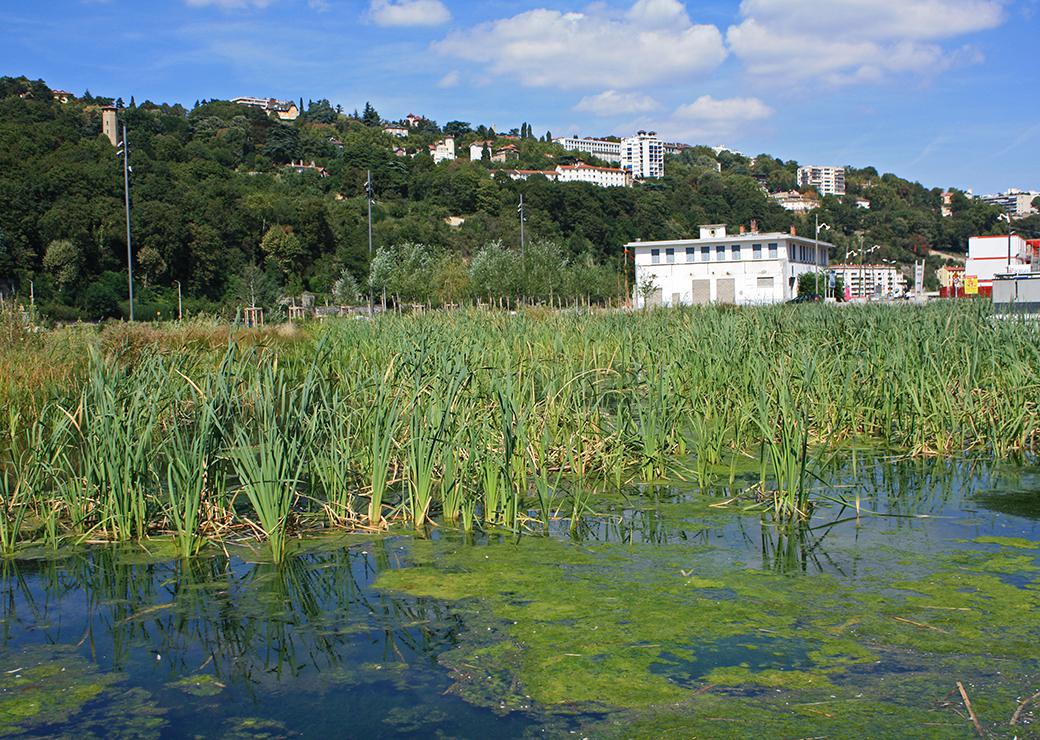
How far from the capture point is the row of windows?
5075 centimetres

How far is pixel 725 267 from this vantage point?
51.9m

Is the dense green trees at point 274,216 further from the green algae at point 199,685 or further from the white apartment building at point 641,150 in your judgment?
the white apartment building at point 641,150

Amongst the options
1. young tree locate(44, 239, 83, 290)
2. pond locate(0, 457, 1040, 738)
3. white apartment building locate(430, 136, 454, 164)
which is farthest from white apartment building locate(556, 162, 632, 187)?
pond locate(0, 457, 1040, 738)

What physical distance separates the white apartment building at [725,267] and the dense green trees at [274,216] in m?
3.43

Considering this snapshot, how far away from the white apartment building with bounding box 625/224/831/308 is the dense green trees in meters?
3.43

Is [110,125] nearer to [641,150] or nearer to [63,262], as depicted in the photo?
[63,262]

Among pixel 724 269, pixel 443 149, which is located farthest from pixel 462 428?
pixel 443 149

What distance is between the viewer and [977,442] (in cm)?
673

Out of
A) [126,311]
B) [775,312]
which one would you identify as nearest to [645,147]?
[126,311]

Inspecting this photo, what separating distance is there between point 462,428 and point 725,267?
48637 mm

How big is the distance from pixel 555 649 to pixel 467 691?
1.39ft

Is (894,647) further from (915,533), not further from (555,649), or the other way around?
(915,533)

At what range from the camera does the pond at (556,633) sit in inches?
115

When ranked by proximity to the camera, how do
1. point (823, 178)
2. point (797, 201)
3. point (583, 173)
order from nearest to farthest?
point (797, 201) → point (583, 173) → point (823, 178)
